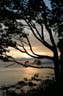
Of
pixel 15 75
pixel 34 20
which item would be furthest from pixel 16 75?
pixel 34 20

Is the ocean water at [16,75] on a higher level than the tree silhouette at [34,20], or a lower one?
lower

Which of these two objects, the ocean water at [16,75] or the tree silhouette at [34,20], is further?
the ocean water at [16,75]

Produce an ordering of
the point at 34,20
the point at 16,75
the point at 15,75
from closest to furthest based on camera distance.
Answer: the point at 34,20, the point at 15,75, the point at 16,75

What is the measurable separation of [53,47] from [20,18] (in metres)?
2.80

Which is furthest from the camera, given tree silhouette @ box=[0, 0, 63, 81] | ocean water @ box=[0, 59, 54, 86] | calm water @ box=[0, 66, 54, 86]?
calm water @ box=[0, 66, 54, 86]

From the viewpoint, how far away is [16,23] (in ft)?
67.9

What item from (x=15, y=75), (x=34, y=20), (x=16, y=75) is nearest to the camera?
(x=34, y=20)

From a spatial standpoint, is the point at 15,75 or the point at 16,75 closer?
the point at 15,75

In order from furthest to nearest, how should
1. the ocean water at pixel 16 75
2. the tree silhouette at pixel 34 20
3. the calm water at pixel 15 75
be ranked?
1. the calm water at pixel 15 75
2. the ocean water at pixel 16 75
3. the tree silhouette at pixel 34 20

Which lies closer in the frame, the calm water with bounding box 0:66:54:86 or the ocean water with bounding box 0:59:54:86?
the ocean water with bounding box 0:59:54:86

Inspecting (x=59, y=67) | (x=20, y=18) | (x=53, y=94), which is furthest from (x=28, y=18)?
(x=53, y=94)

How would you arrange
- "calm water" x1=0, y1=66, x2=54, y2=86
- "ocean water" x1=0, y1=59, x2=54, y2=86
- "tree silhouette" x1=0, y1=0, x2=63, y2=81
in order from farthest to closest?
"calm water" x1=0, y1=66, x2=54, y2=86, "ocean water" x1=0, y1=59, x2=54, y2=86, "tree silhouette" x1=0, y1=0, x2=63, y2=81

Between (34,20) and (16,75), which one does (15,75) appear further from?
(34,20)

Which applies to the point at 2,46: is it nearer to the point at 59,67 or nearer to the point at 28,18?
the point at 28,18
